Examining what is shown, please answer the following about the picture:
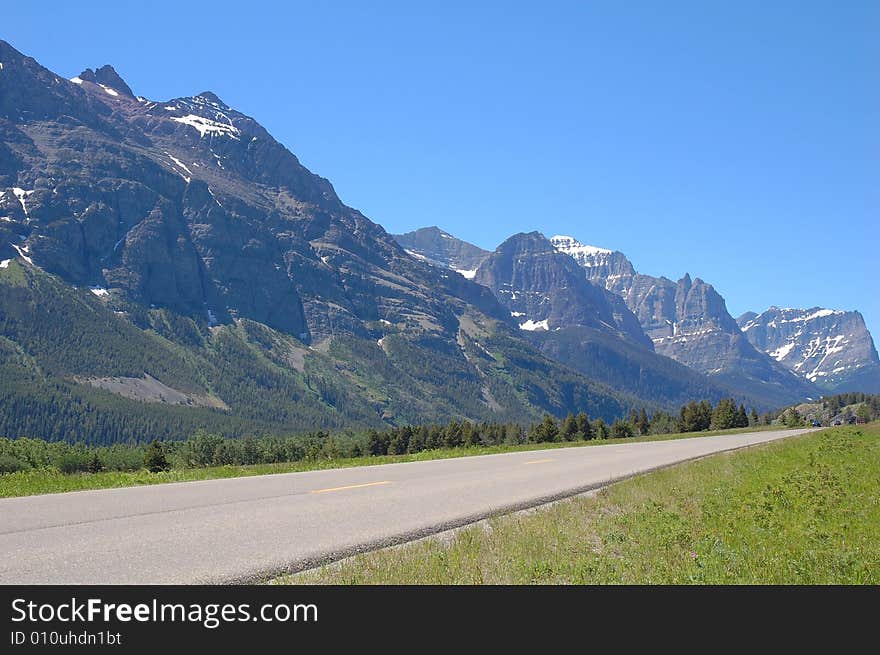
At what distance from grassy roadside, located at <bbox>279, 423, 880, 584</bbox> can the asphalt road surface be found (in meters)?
1.02

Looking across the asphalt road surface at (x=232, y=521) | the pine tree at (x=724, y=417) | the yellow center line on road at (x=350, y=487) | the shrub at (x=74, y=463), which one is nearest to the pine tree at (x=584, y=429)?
the pine tree at (x=724, y=417)

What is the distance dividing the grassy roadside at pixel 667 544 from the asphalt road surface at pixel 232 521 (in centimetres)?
102

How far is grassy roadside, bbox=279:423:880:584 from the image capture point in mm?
9664

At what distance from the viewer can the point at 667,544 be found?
39.8 ft

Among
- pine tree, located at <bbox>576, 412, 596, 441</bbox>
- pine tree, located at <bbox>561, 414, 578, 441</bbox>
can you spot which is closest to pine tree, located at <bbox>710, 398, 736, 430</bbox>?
pine tree, located at <bbox>576, 412, 596, 441</bbox>

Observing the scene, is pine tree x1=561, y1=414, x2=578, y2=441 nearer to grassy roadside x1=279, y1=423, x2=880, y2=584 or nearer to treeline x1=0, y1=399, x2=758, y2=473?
treeline x1=0, y1=399, x2=758, y2=473

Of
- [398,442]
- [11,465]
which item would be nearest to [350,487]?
[11,465]

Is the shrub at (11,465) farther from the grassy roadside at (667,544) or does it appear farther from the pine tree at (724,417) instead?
the pine tree at (724,417)

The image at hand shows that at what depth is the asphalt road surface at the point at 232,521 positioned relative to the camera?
9.54 m

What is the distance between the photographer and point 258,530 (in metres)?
12.5

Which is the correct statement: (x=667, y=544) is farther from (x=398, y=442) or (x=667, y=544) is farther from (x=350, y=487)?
(x=398, y=442)

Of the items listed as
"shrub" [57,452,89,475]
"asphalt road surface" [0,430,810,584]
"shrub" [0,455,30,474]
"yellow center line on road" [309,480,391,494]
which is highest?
"asphalt road surface" [0,430,810,584]
